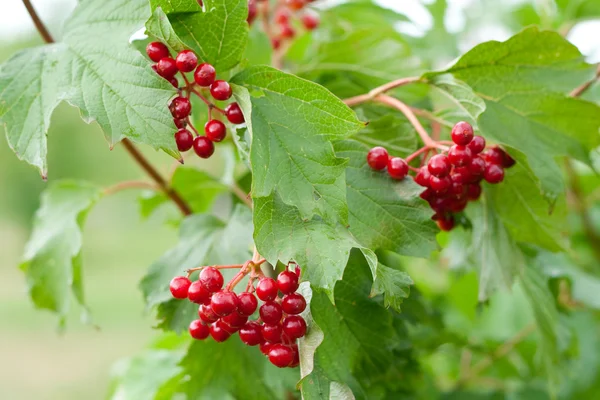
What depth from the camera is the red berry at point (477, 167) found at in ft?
2.51

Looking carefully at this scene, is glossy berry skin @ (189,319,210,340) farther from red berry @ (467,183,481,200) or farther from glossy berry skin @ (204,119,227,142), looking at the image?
red berry @ (467,183,481,200)

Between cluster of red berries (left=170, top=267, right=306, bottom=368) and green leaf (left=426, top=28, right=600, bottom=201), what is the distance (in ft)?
1.16

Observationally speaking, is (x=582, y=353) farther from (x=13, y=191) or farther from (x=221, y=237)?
(x=13, y=191)

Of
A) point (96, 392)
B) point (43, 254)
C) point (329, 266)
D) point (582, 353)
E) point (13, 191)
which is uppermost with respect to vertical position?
point (329, 266)

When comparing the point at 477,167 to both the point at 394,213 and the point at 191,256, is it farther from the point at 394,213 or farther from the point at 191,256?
the point at 191,256

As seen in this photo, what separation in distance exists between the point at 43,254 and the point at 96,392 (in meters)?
5.14

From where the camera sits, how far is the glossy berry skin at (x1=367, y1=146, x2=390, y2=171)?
78 centimetres

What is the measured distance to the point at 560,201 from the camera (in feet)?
3.22

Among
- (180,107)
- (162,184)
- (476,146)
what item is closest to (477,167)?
(476,146)

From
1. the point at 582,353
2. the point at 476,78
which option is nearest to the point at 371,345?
the point at 476,78

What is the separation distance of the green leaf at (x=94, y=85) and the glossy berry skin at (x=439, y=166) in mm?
301

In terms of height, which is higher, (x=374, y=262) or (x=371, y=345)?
(x=374, y=262)

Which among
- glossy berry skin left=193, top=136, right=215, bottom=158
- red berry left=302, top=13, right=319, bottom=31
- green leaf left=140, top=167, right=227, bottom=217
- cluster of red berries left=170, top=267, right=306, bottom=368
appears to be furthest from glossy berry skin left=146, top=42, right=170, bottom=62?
red berry left=302, top=13, right=319, bottom=31

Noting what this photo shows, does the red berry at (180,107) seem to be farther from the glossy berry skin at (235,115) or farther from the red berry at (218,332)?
the red berry at (218,332)
